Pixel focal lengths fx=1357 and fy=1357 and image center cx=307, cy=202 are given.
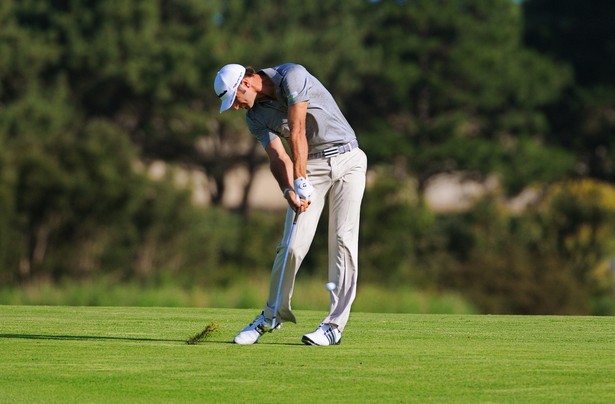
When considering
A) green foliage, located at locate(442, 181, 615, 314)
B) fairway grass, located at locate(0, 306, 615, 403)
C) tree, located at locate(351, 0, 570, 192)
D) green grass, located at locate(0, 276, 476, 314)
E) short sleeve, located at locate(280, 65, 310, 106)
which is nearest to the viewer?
fairway grass, located at locate(0, 306, 615, 403)

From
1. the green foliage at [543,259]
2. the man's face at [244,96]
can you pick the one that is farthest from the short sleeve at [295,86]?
the green foliage at [543,259]

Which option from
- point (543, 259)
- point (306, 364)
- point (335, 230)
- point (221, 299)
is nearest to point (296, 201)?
point (335, 230)

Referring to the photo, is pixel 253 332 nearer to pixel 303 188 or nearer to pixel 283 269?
pixel 283 269

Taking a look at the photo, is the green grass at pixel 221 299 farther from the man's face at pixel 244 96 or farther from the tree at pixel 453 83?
the tree at pixel 453 83

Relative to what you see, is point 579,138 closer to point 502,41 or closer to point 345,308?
point 502,41

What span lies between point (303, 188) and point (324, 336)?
105cm

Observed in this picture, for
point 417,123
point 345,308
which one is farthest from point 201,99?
point 345,308

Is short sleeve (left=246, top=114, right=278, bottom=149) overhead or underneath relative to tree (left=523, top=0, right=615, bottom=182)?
overhead

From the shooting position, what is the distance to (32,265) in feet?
104

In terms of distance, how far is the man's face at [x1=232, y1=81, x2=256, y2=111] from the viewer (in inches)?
356

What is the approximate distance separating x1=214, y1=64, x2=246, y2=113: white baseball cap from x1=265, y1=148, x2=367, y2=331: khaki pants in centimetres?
77

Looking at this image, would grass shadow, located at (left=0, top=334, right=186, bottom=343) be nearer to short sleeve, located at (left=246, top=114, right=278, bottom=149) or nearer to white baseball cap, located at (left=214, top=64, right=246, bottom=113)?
short sleeve, located at (left=246, top=114, right=278, bottom=149)

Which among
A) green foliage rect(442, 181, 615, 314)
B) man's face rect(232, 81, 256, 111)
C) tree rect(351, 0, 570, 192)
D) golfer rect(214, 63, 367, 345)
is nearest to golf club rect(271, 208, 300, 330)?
golfer rect(214, 63, 367, 345)

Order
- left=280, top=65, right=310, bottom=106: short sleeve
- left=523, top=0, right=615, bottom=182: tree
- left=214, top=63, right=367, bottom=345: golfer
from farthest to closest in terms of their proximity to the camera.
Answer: left=523, top=0, right=615, bottom=182: tree < left=214, top=63, right=367, bottom=345: golfer < left=280, top=65, right=310, bottom=106: short sleeve
